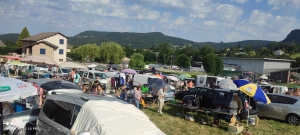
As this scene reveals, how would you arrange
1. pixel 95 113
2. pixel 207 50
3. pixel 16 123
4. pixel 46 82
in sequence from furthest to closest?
pixel 207 50, pixel 46 82, pixel 16 123, pixel 95 113

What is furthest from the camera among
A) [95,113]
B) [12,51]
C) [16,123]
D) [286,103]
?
[12,51]

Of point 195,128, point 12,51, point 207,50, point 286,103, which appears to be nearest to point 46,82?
point 195,128

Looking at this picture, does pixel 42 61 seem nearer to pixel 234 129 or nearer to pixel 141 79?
pixel 141 79

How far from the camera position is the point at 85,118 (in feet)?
15.4

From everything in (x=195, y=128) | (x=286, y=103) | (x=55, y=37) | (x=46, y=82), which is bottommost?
(x=195, y=128)

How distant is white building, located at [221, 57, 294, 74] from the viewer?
72.7 m

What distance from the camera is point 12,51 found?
195 feet

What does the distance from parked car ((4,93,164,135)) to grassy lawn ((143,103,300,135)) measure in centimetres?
463

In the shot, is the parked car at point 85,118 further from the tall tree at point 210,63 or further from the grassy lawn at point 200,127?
the tall tree at point 210,63

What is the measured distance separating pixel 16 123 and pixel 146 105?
8.69 meters

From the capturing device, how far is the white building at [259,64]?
238ft

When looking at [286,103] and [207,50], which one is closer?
[286,103]

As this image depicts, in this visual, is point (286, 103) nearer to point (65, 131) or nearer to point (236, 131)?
point (236, 131)

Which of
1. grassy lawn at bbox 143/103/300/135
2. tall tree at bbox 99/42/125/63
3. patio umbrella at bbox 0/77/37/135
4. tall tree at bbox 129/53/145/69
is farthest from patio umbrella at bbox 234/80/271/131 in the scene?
tall tree at bbox 99/42/125/63
